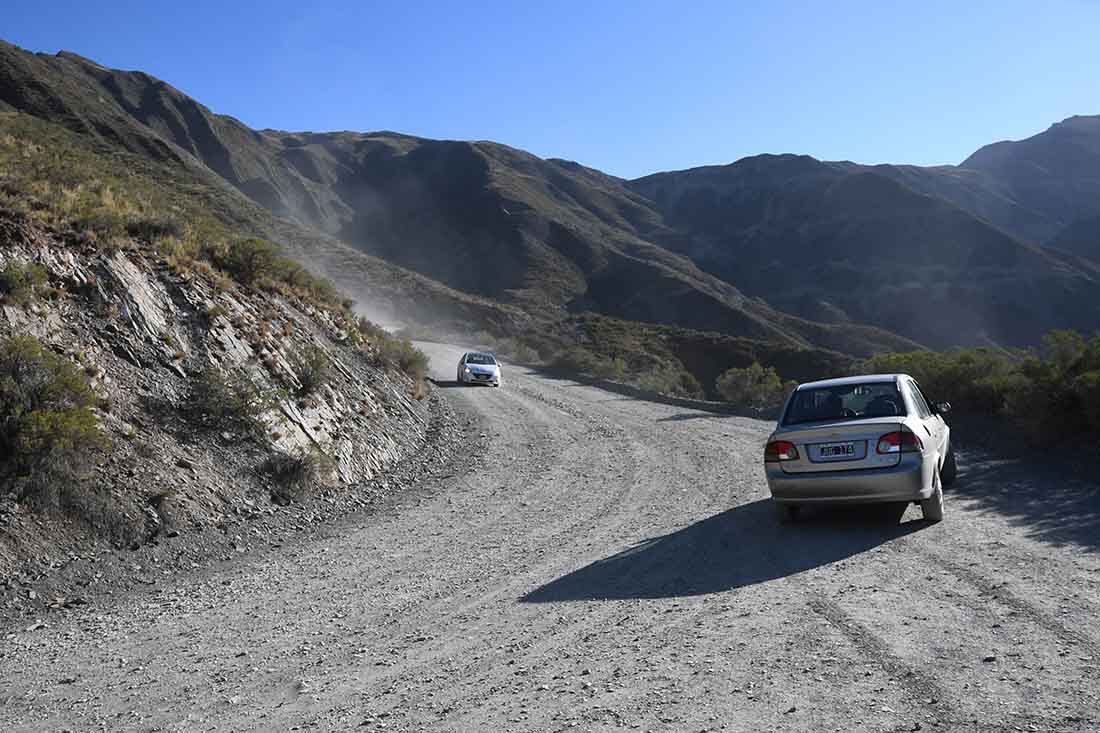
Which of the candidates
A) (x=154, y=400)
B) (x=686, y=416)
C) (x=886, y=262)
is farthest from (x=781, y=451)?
(x=886, y=262)

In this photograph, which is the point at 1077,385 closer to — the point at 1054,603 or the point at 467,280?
the point at 1054,603

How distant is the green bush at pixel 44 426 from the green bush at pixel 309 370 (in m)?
4.70

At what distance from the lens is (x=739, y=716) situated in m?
4.09

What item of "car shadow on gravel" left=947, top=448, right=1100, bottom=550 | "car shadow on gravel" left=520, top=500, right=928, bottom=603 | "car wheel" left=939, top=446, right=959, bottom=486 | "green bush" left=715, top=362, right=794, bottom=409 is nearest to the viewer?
"car shadow on gravel" left=520, top=500, right=928, bottom=603

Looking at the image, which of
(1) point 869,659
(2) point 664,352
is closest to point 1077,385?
(1) point 869,659

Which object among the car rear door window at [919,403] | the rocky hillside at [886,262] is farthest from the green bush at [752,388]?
the rocky hillside at [886,262]

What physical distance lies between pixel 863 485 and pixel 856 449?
38 centimetres

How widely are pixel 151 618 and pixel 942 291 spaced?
10692cm

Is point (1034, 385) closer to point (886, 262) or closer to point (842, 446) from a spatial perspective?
point (842, 446)

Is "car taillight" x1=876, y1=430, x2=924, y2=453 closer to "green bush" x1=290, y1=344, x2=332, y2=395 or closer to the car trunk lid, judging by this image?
the car trunk lid

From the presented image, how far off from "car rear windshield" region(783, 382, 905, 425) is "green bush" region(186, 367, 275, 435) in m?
7.66

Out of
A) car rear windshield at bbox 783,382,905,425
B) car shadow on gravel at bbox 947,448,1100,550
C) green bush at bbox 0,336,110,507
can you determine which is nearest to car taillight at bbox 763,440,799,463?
car rear windshield at bbox 783,382,905,425

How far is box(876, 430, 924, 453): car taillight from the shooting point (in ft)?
25.8

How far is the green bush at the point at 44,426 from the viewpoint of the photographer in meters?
7.97
